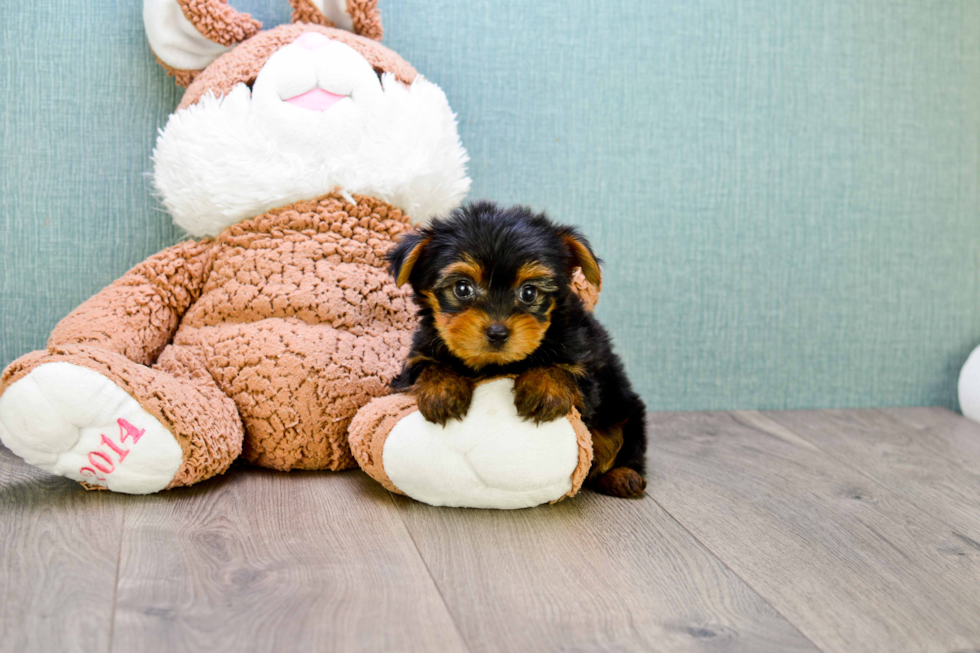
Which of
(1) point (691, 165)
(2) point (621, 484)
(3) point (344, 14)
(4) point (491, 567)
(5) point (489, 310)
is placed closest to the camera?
(4) point (491, 567)

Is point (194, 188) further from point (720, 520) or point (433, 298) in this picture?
point (720, 520)

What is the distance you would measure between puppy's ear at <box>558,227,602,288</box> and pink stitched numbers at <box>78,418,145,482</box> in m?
1.06

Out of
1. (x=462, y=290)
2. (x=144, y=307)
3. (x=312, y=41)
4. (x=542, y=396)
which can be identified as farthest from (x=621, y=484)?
(x=312, y=41)

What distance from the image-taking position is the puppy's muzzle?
5.57 ft

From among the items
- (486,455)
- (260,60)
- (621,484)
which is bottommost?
(621,484)

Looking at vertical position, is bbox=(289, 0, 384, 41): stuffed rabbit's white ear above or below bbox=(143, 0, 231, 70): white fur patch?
above

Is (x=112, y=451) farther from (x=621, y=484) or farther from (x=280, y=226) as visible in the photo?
(x=621, y=484)

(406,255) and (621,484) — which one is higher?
(406,255)

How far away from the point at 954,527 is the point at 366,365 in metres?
1.50

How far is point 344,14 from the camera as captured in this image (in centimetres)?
247

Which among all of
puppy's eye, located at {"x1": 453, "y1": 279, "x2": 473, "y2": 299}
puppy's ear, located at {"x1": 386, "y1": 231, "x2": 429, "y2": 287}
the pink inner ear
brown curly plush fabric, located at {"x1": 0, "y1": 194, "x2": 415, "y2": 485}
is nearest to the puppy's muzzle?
puppy's eye, located at {"x1": 453, "y1": 279, "x2": 473, "y2": 299}

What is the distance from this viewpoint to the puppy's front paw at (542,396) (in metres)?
1.82

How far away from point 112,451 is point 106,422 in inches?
2.8

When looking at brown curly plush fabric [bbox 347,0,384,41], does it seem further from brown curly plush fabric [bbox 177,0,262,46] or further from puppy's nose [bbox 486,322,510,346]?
puppy's nose [bbox 486,322,510,346]
